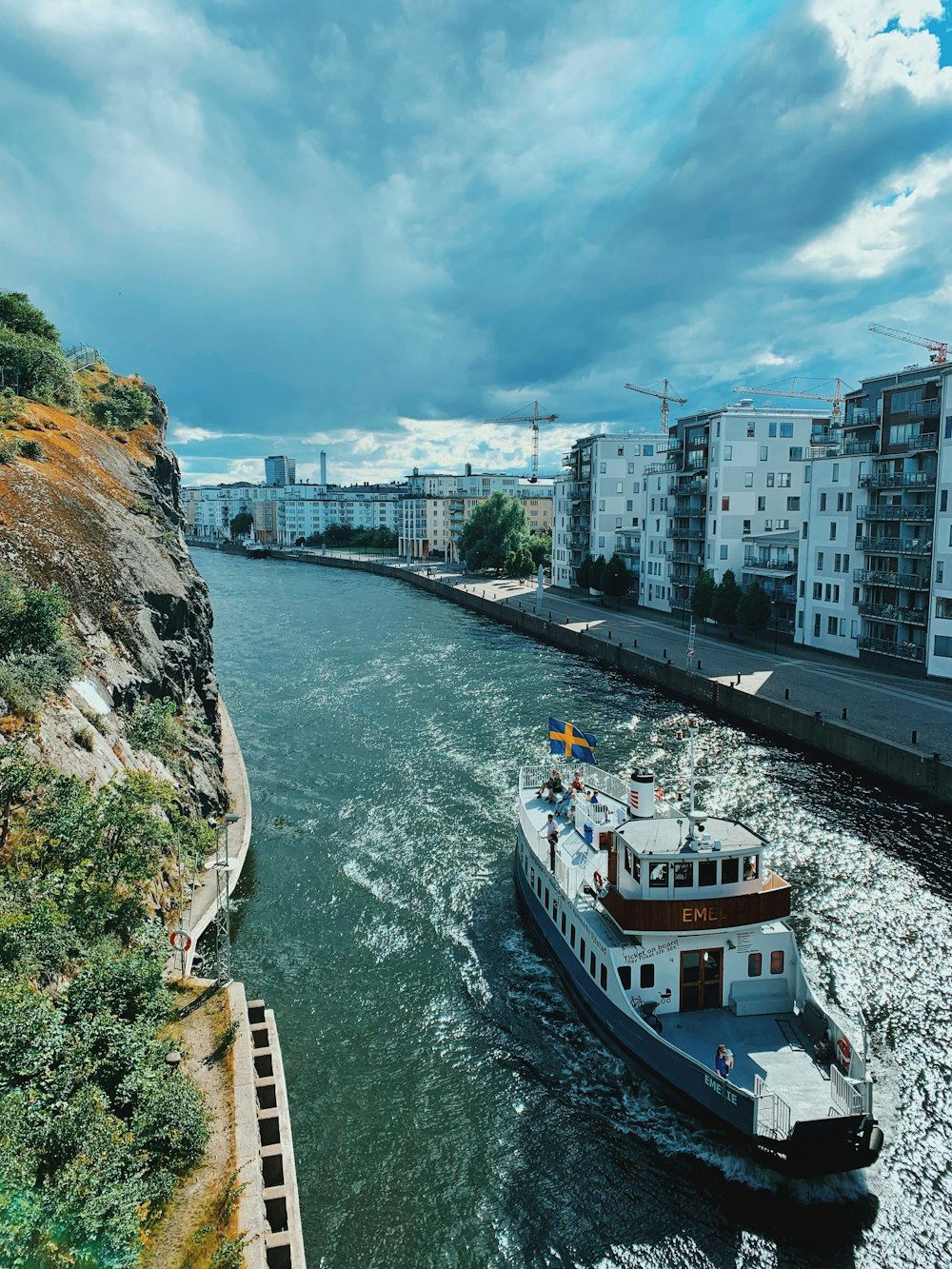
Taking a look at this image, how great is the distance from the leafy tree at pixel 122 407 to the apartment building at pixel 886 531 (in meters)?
54.1

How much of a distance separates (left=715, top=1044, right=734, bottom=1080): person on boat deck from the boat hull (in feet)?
1.61

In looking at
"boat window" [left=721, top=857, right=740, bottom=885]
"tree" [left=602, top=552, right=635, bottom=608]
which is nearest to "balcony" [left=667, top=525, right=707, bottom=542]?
"tree" [left=602, top=552, right=635, bottom=608]

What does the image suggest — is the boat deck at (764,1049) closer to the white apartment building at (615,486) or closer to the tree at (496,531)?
the white apartment building at (615,486)

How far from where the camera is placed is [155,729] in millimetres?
31547

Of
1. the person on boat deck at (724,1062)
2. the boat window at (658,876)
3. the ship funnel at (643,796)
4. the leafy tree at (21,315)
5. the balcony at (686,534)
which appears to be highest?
the leafy tree at (21,315)

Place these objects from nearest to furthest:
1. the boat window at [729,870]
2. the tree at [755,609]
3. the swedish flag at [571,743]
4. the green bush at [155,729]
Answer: the boat window at [729,870]
the green bush at [155,729]
the swedish flag at [571,743]
the tree at [755,609]

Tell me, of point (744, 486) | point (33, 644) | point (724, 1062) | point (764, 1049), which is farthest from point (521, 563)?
point (724, 1062)

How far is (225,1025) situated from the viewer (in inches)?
776

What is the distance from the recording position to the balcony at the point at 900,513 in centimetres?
5719

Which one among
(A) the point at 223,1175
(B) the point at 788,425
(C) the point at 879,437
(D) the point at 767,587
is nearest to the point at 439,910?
(A) the point at 223,1175

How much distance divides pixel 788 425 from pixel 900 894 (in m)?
62.2

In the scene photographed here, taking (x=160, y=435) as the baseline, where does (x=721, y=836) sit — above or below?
below

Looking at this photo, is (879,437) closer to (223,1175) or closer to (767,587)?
(767,587)

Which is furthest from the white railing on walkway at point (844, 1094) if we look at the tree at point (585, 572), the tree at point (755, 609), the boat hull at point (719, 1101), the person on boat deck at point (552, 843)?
the tree at point (585, 572)
